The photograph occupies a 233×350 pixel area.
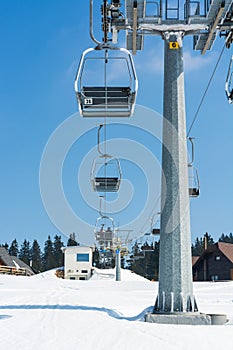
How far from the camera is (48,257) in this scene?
11550 cm

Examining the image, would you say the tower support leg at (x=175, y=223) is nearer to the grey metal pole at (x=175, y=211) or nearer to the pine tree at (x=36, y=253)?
the grey metal pole at (x=175, y=211)

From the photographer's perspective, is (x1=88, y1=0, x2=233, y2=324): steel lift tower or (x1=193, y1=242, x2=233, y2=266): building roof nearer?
(x1=88, y1=0, x2=233, y2=324): steel lift tower

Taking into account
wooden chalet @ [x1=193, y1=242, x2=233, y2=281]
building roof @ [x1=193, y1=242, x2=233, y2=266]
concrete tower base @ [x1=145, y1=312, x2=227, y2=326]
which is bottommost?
concrete tower base @ [x1=145, y1=312, x2=227, y2=326]

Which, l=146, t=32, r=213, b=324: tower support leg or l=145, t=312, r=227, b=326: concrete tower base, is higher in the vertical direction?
l=146, t=32, r=213, b=324: tower support leg

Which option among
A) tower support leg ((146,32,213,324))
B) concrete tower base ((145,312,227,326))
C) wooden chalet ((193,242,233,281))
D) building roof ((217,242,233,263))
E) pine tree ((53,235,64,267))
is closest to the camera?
concrete tower base ((145,312,227,326))

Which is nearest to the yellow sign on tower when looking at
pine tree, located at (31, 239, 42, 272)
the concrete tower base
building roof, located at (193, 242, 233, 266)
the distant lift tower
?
the distant lift tower

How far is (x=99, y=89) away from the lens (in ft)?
26.4

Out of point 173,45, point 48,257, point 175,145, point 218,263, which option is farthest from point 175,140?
point 48,257

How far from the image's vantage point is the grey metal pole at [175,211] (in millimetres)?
9188

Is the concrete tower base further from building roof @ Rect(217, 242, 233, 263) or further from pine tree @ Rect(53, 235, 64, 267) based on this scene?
pine tree @ Rect(53, 235, 64, 267)

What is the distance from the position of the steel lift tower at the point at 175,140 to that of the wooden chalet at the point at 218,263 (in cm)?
4381

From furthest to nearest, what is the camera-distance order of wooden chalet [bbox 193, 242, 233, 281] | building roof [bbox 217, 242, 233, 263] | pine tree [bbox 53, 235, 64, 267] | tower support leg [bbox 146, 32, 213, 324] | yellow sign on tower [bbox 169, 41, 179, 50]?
pine tree [bbox 53, 235, 64, 267], building roof [bbox 217, 242, 233, 263], wooden chalet [bbox 193, 242, 233, 281], yellow sign on tower [bbox 169, 41, 179, 50], tower support leg [bbox 146, 32, 213, 324]

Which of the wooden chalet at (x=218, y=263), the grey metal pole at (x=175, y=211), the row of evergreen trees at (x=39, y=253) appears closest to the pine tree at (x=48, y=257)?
the row of evergreen trees at (x=39, y=253)

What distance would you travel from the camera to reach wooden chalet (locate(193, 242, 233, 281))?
51628 mm
